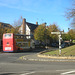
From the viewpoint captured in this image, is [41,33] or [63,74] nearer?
[63,74]

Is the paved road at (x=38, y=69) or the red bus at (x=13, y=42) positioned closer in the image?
the paved road at (x=38, y=69)

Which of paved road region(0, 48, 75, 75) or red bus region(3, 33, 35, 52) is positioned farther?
red bus region(3, 33, 35, 52)

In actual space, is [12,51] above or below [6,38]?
below

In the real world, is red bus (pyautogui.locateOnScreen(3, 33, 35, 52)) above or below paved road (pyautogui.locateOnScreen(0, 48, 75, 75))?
above

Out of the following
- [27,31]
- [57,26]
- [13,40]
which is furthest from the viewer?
[27,31]

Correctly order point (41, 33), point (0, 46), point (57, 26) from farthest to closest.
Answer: point (57, 26), point (41, 33), point (0, 46)

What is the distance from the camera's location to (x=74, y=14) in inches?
792

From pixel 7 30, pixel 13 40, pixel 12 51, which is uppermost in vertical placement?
pixel 7 30

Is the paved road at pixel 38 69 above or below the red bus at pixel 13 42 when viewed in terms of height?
below

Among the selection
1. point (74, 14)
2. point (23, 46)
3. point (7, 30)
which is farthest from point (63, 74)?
point (7, 30)

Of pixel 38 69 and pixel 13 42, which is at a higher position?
pixel 13 42

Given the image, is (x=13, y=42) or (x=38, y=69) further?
(x=13, y=42)

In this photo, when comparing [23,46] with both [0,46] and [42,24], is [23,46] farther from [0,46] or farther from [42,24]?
[42,24]

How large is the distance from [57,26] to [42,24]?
7.98 metres
